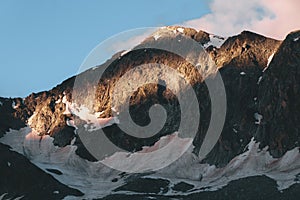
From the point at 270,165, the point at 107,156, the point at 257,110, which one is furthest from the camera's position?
the point at 107,156

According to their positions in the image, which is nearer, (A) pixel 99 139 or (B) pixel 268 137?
(B) pixel 268 137

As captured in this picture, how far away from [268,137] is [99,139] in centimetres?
6435

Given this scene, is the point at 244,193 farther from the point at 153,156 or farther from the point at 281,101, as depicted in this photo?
→ the point at 153,156

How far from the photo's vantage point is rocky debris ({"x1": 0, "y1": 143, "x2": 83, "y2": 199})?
497ft

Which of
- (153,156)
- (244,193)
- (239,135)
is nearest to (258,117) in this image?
(239,135)

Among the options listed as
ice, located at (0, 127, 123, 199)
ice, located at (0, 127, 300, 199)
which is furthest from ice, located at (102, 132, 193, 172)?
ice, located at (0, 127, 123, 199)

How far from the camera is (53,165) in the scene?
611 feet

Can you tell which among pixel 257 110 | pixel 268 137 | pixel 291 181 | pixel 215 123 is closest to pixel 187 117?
pixel 215 123

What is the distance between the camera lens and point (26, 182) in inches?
6329

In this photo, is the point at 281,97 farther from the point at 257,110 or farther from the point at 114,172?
the point at 114,172

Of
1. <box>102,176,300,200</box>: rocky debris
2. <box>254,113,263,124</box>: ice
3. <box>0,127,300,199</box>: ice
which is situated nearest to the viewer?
<box>102,176,300,200</box>: rocky debris

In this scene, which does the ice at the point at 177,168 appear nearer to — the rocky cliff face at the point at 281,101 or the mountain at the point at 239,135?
the mountain at the point at 239,135

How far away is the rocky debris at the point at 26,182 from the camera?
5960 inches

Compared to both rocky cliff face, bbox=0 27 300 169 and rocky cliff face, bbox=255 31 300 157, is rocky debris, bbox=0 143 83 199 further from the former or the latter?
rocky cliff face, bbox=255 31 300 157
